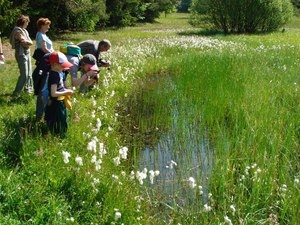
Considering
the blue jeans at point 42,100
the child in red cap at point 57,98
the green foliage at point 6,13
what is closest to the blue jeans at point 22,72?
the blue jeans at point 42,100

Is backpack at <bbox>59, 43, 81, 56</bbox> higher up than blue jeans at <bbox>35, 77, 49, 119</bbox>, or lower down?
higher up

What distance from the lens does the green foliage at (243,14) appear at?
1329 inches

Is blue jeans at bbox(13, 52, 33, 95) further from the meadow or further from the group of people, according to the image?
the meadow

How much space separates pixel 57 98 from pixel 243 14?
3035cm

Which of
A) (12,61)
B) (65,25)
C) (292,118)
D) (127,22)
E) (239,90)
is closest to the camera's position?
(292,118)

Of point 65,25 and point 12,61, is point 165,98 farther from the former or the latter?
point 65,25

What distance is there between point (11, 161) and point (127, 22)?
126ft

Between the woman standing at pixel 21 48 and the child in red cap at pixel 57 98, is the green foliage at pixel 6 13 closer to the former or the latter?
the woman standing at pixel 21 48

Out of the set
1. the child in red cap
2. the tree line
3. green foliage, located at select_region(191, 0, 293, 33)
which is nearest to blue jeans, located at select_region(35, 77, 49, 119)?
the child in red cap

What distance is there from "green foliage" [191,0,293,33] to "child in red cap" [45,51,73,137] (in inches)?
1155

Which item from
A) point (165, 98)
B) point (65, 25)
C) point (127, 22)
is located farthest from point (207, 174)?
point (127, 22)

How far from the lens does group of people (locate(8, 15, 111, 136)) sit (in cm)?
639

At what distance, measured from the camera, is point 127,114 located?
933 cm

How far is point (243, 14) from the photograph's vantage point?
1352 inches
